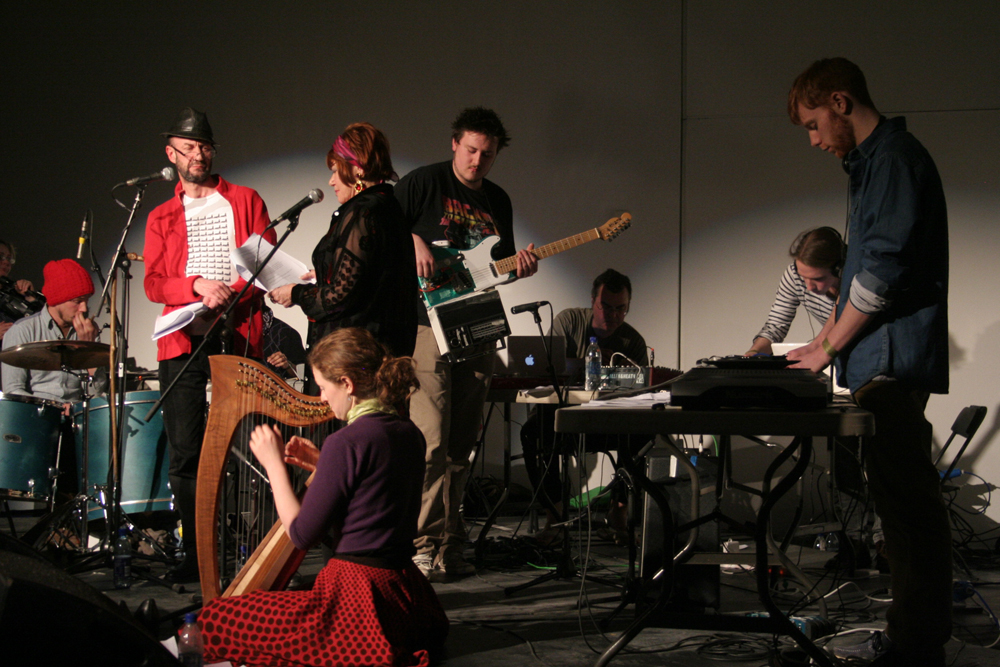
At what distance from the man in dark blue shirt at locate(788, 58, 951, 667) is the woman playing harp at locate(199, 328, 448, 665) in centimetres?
111

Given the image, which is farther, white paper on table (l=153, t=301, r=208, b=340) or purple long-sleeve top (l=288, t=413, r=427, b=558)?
white paper on table (l=153, t=301, r=208, b=340)

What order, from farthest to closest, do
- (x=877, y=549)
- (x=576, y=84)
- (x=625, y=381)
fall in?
(x=576, y=84)
(x=877, y=549)
(x=625, y=381)

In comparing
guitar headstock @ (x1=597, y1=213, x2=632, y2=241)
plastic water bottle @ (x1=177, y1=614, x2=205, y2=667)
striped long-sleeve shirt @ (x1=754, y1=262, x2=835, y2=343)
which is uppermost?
→ guitar headstock @ (x1=597, y1=213, x2=632, y2=241)

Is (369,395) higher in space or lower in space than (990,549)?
higher

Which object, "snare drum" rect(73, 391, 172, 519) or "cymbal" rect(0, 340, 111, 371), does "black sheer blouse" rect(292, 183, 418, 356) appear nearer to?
"cymbal" rect(0, 340, 111, 371)

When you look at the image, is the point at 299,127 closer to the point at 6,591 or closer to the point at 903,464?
the point at 903,464

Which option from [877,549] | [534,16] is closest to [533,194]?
[534,16]

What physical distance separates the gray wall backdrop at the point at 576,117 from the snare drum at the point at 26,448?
1809 millimetres

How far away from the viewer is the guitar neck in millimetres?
3932

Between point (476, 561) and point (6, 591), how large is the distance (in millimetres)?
2943

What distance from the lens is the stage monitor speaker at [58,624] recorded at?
0.82 m

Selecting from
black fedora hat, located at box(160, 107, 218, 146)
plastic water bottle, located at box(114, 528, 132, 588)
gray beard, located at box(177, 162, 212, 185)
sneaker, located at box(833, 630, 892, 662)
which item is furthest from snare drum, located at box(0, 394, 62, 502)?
sneaker, located at box(833, 630, 892, 662)

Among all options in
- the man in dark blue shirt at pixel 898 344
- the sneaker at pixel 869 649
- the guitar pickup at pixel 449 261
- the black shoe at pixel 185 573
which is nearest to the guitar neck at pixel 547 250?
the guitar pickup at pixel 449 261

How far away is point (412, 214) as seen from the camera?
3584 mm
